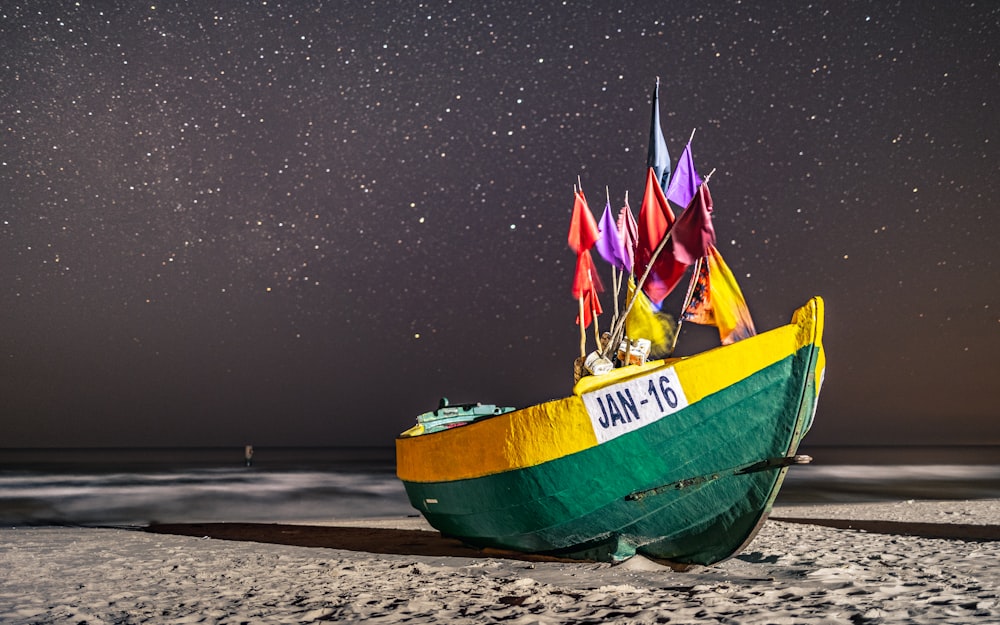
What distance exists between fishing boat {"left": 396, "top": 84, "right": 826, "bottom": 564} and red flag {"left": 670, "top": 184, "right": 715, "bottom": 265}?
0.06 ft

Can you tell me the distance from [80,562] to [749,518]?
8.86m

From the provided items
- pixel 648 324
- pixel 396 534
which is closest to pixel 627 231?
pixel 648 324

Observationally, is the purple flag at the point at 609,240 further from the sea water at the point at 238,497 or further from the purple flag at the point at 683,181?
the sea water at the point at 238,497

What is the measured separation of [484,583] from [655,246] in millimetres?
5102

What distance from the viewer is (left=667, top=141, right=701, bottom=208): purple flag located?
38.2 ft

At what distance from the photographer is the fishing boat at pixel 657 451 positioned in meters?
6.94

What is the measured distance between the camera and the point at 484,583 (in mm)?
7613

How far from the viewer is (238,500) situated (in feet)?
84.2

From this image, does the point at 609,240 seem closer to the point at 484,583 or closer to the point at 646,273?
the point at 646,273

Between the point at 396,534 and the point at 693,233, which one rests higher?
the point at 693,233

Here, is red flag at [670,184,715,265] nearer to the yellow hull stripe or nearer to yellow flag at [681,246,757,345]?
yellow flag at [681,246,757,345]

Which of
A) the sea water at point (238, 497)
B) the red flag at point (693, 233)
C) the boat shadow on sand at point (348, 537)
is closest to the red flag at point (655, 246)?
the red flag at point (693, 233)

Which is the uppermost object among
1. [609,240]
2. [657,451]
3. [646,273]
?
[609,240]

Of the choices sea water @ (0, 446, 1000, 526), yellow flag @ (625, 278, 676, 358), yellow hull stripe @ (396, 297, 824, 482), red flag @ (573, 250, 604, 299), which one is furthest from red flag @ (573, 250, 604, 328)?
sea water @ (0, 446, 1000, 526)
